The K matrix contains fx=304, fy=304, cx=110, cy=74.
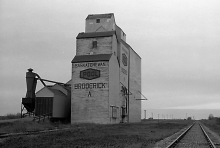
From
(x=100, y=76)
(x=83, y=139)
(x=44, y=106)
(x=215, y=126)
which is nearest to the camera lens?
(x=83, y=139)

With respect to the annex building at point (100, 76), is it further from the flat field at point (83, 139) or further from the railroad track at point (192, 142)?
the railroad track at point (192, 142)

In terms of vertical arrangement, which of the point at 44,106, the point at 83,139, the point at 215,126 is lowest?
the point at 215,126

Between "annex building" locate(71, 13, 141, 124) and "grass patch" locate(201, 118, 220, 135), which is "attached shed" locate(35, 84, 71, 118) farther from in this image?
"grass patch" locate(201, 118, 220, 135)

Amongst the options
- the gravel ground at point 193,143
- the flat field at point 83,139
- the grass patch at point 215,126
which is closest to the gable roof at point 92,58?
the flat field at point 83,139

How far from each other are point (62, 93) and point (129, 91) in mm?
14563

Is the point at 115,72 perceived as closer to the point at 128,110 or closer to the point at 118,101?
the point at 118,101

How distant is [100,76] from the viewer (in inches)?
1662

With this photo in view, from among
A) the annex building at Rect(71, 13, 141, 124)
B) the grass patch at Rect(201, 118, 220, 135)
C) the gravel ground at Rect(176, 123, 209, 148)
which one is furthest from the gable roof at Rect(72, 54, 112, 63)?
the gravel ground at Rect(176, 123, 209, 148)

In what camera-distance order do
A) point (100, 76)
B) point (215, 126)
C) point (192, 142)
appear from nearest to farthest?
point (192, 142) → point (100, 76) → point (215, 126)

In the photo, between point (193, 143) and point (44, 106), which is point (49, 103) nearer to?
point (44, 106)

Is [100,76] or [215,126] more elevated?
[100,76]

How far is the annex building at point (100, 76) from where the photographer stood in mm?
41469

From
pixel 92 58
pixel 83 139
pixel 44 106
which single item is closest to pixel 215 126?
pixel 92 58

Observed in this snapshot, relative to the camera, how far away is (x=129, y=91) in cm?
5438
